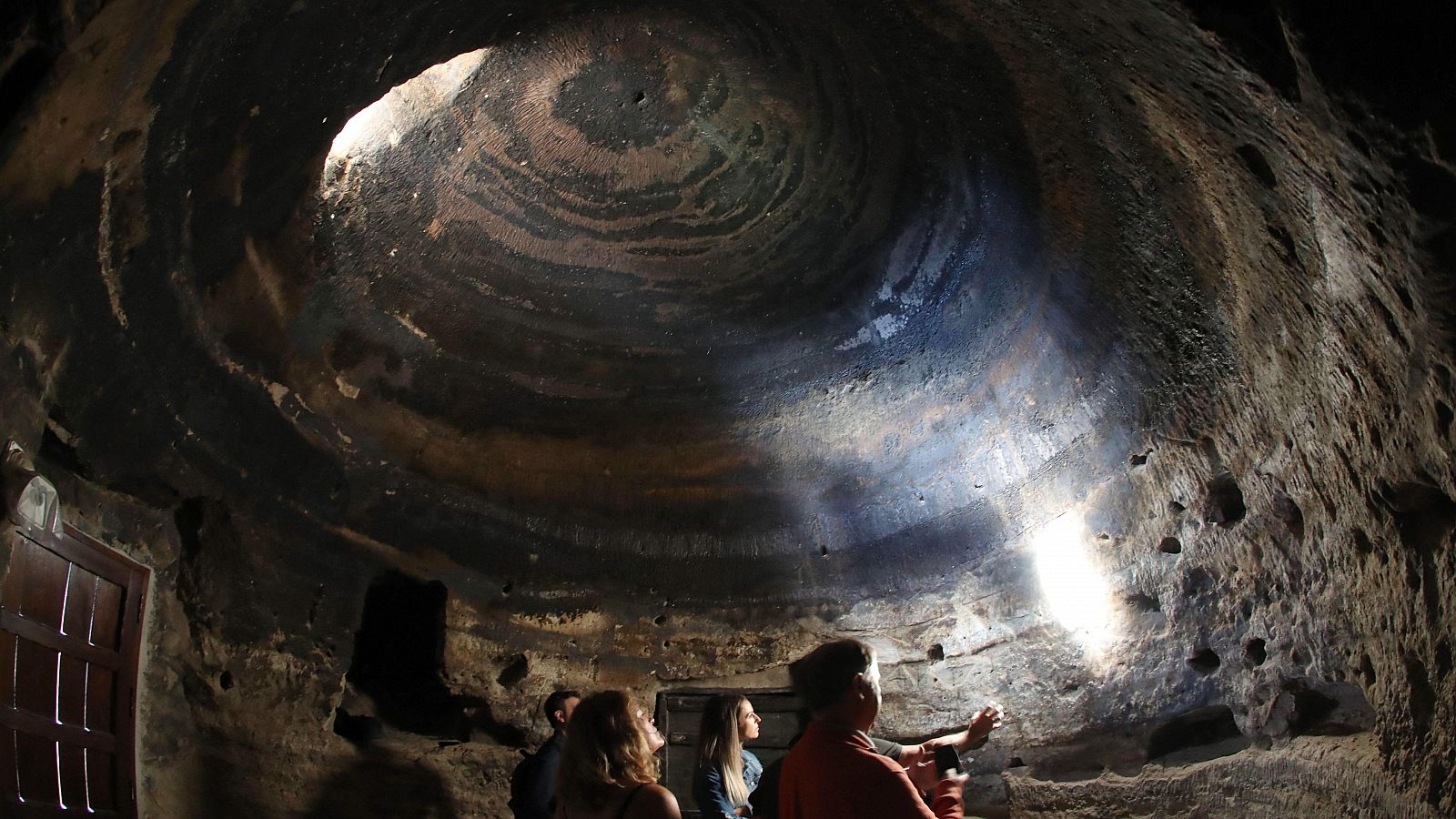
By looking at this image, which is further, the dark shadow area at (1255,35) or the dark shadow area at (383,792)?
the dark shadow area at (383,792)

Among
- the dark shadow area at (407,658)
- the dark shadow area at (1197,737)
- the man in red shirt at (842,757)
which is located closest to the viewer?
the man in red shirt at (842,757)

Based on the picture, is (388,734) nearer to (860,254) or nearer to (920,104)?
(860,254)

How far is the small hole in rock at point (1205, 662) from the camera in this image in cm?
395

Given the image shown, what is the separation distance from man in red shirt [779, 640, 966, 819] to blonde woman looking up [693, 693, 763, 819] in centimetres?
71

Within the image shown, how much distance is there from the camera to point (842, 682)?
6.90ft

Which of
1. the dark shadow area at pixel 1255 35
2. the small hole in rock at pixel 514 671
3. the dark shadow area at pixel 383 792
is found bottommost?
the dark shadow area at pixel 383 792

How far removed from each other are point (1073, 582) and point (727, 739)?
2.01 m

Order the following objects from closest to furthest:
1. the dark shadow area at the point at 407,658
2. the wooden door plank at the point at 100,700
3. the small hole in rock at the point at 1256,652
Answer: the wooden door plank at the point at 100,700, the small hole in rock at the point at 1256,652, the dark shadow area at the point at 407,658

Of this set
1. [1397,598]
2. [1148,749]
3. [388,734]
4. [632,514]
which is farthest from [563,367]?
[1397,598]

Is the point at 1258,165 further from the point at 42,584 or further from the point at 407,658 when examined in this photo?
A: the point at 42,584

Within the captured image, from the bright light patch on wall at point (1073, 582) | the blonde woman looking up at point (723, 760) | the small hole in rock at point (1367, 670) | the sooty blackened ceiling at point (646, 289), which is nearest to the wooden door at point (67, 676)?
the sooty blackened ceiling at point (646, 289)

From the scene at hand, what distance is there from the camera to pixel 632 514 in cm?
485

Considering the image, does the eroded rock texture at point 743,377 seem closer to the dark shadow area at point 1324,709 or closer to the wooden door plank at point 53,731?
the dark shadow area at point 1324,709

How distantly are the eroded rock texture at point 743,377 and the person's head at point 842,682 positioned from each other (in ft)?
5.35
